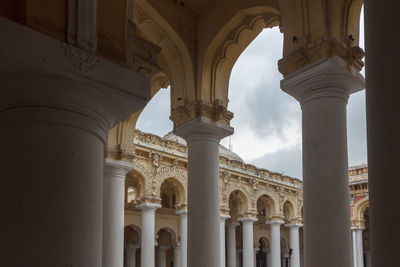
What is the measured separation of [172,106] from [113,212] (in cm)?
240

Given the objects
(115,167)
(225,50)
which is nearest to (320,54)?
(225,50)

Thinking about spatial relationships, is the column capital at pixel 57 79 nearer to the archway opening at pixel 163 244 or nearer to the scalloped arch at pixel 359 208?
the archway opening at pixel 163 244

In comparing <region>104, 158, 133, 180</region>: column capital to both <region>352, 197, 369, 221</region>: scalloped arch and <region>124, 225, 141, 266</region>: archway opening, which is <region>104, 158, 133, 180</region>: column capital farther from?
<region>352, 197, 369, 221</region>: scalloped arch

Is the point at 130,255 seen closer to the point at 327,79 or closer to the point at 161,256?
the point at 161,256

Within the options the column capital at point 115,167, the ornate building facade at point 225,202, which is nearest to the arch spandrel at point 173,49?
the column capital at point 115,167

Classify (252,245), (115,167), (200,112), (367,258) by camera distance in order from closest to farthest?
(200,112) < (115,167) < (252,245) < (367,258)

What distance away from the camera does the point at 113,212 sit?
861cm

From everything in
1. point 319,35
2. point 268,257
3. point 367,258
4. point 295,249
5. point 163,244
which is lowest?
point 367,258

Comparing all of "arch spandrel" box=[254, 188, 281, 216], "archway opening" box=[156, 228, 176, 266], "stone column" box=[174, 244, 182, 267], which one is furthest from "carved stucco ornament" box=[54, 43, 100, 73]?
"arch spandrel" box=[254, 188, 281, 216]

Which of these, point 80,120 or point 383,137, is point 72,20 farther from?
point 383,137

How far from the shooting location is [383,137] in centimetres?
→ 196

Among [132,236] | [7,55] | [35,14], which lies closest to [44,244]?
[7,55]

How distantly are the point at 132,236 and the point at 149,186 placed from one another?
476 centimetres

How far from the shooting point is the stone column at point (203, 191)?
6.68 meters
